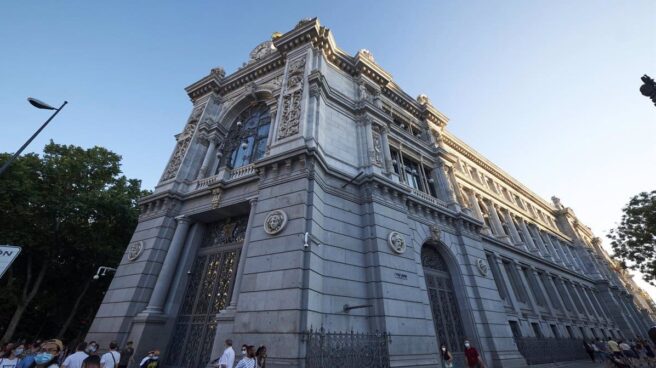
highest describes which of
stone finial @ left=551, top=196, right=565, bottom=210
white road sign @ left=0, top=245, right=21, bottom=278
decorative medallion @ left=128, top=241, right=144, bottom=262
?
stone finial @ left=551, top=196, right=565, bottom=210

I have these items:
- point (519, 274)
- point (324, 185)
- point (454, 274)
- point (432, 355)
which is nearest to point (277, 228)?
point (324, 185)

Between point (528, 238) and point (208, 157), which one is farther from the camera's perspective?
point (528, 238)

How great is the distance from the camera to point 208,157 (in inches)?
733

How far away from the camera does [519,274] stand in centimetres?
2223

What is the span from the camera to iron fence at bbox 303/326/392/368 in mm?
8578

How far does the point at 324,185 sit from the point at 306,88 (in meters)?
6.14

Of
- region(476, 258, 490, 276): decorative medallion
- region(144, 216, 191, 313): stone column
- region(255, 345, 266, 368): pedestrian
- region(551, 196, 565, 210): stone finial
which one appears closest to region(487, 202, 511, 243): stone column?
region(476, 258, 490, 276): decorative medallion

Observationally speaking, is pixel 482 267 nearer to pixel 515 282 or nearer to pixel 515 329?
pixel 515 329

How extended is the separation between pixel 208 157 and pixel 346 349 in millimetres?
14492

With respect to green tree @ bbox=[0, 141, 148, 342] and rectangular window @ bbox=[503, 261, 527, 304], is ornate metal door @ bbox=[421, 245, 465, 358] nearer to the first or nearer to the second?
rectangular window @ bbox=[503, 261, 527, 304]

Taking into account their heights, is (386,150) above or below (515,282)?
above

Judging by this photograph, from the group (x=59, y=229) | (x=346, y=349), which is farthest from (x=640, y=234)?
(x=59, y=229)

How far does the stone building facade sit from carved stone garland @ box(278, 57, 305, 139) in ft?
0.39

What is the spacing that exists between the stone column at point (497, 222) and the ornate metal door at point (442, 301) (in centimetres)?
1059
